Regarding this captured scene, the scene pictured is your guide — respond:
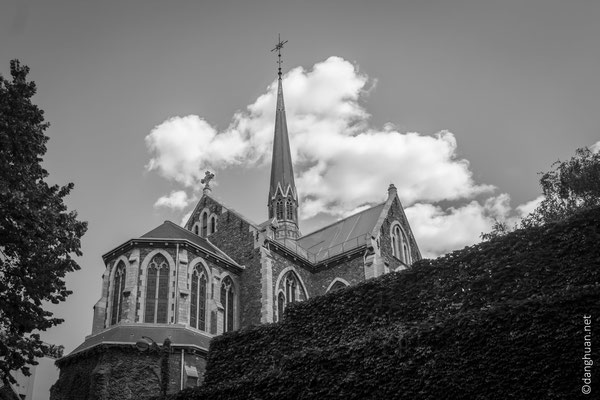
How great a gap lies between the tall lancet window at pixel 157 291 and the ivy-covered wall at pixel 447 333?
360 inches

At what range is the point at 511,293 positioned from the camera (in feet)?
57.9

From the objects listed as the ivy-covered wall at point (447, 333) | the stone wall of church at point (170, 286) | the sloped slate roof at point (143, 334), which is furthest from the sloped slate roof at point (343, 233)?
the ivy-covered wall at point (447, 333)

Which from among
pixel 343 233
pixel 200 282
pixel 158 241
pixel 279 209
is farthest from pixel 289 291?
pixel 279 209

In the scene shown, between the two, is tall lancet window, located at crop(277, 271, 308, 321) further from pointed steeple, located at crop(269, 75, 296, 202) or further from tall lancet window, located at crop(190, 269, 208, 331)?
pointed steeple, located at crop(269, 75, 296, 202)

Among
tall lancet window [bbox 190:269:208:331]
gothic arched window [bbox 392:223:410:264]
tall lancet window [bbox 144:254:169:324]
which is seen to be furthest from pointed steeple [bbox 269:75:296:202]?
tall lancet window [bbox 144:254:169:324]

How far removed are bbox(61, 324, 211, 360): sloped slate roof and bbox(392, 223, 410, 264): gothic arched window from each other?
13502 millimetres

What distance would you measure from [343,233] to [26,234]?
25395 mm

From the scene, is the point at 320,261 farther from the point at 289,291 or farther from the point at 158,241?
the point at 158,241

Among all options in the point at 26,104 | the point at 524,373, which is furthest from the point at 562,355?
the point at 26,104

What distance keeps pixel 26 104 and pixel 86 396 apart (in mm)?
13970

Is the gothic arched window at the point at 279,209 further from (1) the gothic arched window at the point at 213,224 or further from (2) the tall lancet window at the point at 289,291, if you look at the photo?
(2) the tall lancet window at the point at 289,291

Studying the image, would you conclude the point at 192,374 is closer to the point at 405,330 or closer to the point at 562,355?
the point at 405,330

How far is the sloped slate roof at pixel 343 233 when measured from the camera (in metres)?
38.6

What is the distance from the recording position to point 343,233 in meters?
41.0
